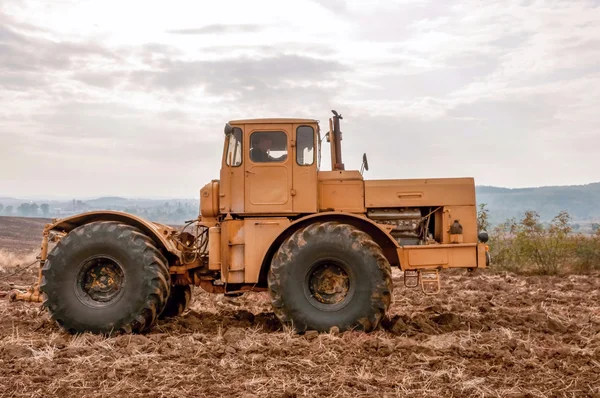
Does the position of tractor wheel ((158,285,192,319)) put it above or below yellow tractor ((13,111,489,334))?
below

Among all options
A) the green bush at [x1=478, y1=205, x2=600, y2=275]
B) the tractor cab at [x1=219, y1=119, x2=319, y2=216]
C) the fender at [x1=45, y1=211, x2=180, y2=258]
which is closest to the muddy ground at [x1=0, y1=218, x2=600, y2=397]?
the fender at [x1=45, y1=211, x2=180, y2=258]

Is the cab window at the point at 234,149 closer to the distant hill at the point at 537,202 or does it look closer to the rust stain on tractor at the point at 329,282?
the rust stain on tractor at the point at 329,282

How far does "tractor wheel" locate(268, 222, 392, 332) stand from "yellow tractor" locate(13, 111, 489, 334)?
0.01 meters

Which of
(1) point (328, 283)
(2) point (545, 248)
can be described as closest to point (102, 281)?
(1) point (328, 283)

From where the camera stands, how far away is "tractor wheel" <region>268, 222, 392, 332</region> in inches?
335

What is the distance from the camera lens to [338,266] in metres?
8.76

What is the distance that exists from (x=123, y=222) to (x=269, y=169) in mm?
2257

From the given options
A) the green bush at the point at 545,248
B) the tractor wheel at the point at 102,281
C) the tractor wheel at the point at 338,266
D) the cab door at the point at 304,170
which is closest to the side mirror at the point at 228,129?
the cab door at the point at 304,170

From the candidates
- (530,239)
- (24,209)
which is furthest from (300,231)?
(24,209)

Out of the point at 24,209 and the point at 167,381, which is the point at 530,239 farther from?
the point at 24,209

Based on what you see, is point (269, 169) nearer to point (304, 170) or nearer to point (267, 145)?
point (267, 145)

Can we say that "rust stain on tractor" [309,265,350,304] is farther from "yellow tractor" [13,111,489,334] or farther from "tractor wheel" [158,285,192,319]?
"tractor wheel" [158,285,192,319]

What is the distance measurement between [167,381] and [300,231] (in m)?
3.08

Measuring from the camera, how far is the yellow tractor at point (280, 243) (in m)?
8.60
